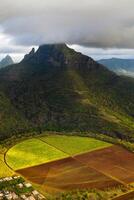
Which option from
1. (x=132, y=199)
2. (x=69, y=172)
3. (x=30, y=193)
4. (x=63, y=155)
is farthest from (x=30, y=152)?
(x=132, y=199)

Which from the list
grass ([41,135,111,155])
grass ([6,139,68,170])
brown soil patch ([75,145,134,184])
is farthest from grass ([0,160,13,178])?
grass ([41,135,111,155])

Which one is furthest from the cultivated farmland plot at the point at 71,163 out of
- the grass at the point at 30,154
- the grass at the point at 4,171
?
the grass at the point at 4,171

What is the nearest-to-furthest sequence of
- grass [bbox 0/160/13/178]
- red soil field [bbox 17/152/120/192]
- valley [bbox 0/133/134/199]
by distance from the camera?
1. red soil field [bbox 17/152/120/192]
2. valley [bbox 0/133/134/199]
3. grass [bbox 0/160/13/178]

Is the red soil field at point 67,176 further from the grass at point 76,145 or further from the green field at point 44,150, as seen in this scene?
the grass at point 76,145

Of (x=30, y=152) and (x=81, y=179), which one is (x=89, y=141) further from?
(x=81, y=179)

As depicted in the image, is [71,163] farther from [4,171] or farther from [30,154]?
[4,171]

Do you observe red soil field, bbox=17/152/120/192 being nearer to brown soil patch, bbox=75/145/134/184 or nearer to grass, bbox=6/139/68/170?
brown soil patch, bbox=75/145/134/184

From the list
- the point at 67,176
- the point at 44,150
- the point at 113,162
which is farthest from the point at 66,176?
the point at 44,150
